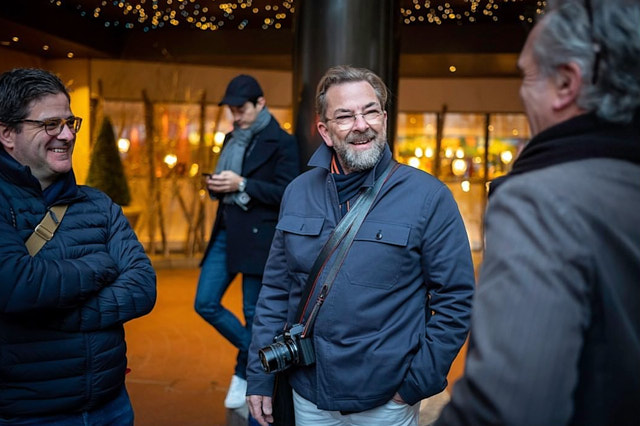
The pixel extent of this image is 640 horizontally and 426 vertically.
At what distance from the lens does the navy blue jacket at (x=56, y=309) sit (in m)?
1.86

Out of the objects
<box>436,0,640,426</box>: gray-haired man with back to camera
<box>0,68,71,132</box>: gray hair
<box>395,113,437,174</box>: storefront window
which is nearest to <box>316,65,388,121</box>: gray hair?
<box>0,68,71,132</box>: gray hair

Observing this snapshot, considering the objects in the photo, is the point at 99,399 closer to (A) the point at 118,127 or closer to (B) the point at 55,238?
(B) the point at 55,238

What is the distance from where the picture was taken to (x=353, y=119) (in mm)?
2201

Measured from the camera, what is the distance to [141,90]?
375 inches

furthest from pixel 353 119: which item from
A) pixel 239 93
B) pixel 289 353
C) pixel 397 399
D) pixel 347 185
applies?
pixel 239 93

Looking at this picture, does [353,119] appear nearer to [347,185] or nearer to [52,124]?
[347,185]

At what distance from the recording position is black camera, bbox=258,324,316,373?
1.99 m

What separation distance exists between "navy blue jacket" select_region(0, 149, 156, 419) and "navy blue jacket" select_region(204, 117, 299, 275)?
1.60 metres

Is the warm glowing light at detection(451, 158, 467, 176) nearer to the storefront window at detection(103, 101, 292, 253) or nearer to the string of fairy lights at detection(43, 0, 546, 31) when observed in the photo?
the string of fairy lights at detection(43, 0, 546, 31)

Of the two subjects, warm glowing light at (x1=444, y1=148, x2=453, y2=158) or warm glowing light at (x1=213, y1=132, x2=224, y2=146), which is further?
warm glowing light at (x1=444, y1=148, x2=453, y2=158)

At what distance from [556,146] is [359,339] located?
104 centimetres

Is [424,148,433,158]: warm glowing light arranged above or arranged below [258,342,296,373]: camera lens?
above

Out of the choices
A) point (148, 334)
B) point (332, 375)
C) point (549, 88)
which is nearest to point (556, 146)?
point (549, 88)

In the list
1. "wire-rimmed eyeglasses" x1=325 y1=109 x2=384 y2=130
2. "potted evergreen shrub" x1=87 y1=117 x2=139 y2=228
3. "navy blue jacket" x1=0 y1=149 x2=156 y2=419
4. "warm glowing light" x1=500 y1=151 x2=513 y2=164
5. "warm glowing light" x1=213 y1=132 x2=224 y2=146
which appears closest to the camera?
"navy blue jacket" x1=0 y1=149 x2=156 y2=419
